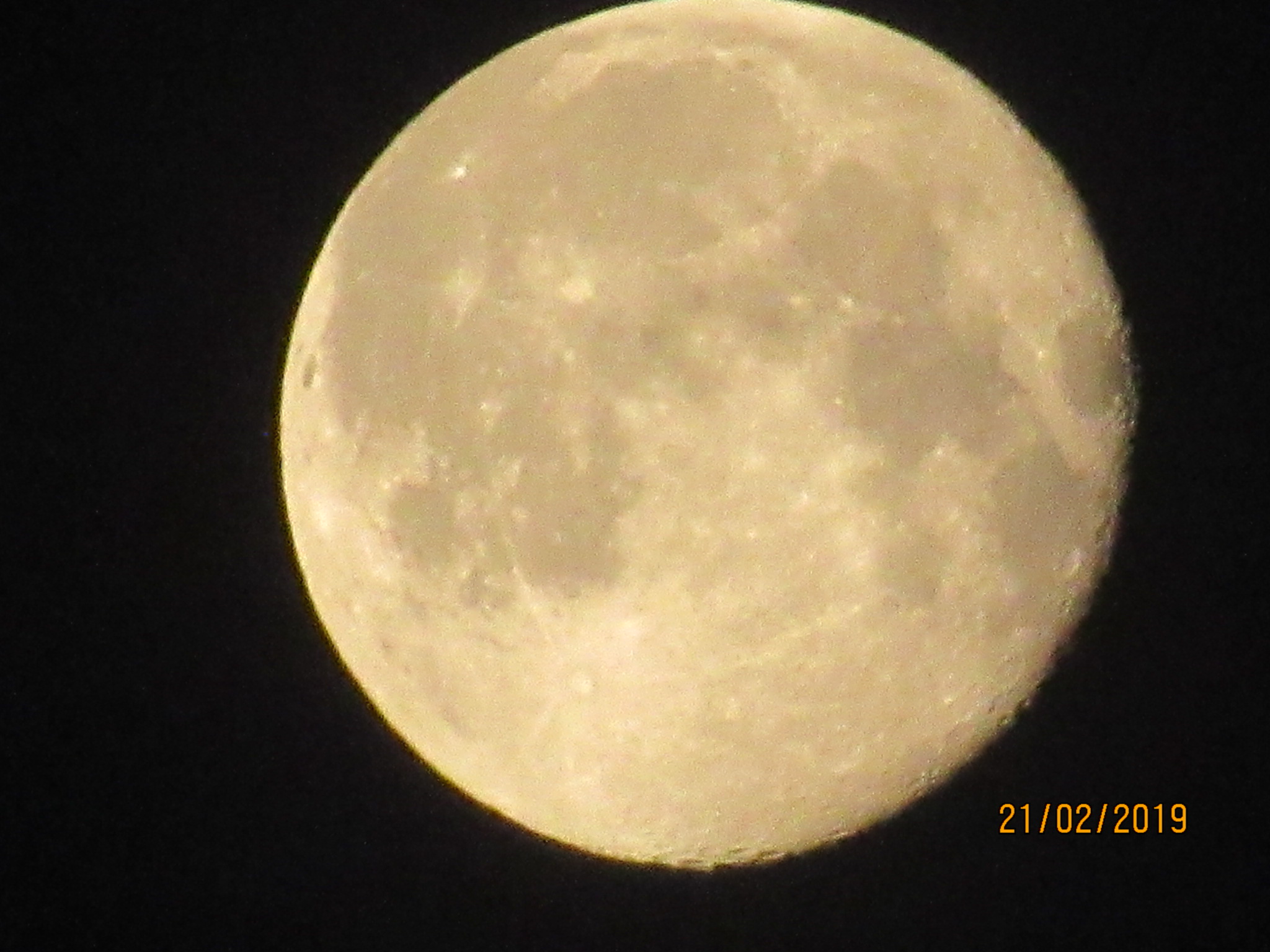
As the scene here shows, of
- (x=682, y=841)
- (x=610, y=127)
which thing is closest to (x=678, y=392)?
(x=610, y=127)

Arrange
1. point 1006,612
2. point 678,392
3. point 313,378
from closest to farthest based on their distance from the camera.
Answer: point 678,392 → point 1006,612 → point 313,378

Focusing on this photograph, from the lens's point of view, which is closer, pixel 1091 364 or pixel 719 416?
pixel 719 416

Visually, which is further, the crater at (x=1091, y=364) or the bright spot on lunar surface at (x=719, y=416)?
the crater at (x=1091, y=364)

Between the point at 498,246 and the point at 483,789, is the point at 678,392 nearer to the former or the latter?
the point at 498,246

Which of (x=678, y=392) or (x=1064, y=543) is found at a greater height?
(x=678, y=392)

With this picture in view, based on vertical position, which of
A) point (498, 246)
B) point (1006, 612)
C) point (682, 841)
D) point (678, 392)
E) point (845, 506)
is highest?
point (498, 246)

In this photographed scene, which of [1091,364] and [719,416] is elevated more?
[1091,364]

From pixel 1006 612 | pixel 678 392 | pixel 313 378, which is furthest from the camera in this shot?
pixel 313 378

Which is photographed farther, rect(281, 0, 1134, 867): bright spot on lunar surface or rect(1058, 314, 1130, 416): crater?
rect(1058, 314, 1130, 416): crater
